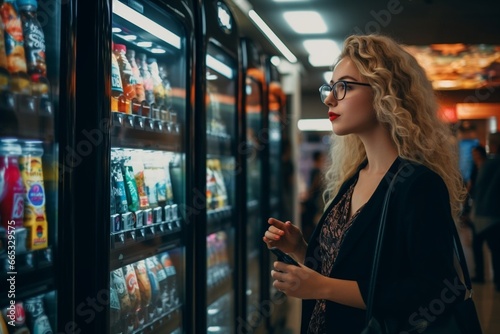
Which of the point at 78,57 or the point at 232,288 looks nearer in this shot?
the point at 78,57

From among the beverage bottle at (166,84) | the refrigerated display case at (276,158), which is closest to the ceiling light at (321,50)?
the refrigerated display case at (276,158)

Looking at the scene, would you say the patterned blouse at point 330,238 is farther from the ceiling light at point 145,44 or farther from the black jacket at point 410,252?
the ceiling light at point 145,44

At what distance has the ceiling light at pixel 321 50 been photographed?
745 centimetres

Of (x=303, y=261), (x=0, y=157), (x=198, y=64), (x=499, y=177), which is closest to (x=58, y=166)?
(x=0, y=157)

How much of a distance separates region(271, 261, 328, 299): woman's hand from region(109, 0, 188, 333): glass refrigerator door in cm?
60

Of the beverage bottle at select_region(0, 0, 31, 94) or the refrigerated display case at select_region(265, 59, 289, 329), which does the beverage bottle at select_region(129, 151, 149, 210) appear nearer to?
the beverage bottle at select_region(0, 0, 31, 94)

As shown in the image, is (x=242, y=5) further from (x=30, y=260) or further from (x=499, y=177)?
(x=30, y=260)

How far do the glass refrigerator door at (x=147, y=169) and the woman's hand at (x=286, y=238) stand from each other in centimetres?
50

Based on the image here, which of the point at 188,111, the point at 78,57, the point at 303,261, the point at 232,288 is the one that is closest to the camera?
the point at 78,57

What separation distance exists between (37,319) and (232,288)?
1.85m

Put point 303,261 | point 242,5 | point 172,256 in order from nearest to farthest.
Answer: point 303,261 → point 172,256 → point 242,5

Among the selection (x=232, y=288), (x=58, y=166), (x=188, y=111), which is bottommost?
(x=232, y=288)

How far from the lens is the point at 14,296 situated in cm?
149

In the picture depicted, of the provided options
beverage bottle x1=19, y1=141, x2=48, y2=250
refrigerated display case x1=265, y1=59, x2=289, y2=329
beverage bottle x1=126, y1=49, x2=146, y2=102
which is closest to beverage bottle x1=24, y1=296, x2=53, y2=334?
beverage bottle x1=19, y1=141, x2=48, y2=250
